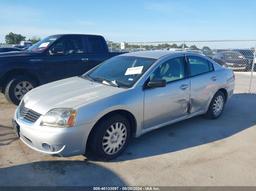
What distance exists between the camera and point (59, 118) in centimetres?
349

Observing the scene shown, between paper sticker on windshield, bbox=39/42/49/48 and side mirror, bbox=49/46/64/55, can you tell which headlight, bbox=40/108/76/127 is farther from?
paper sticker on windshield, bbox=39/42/49/48

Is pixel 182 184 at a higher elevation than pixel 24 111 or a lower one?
lower

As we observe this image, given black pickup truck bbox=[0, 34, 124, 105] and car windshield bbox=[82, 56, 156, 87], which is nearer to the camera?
car windshield bbox=[82, 56, 156, 87]

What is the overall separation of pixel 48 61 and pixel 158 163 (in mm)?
4481

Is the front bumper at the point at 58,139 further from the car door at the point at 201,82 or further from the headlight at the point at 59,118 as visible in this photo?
the car door at the point at 201,82

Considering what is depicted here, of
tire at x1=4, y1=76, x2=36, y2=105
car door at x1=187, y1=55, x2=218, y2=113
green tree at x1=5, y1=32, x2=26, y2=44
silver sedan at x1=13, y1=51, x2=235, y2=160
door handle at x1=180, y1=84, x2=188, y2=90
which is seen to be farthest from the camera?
green tree at x1=5, y1=32, x2=26, y2=44

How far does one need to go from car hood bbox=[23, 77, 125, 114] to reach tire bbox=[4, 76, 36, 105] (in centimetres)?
245

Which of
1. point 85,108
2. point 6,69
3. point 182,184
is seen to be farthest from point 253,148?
point 6,69

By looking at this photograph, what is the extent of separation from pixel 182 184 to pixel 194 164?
59 centimetres

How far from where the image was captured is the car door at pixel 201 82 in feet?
16.8

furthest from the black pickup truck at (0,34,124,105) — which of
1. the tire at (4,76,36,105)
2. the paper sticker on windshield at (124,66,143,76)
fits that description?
the paper sticker on windshield at (124,66,143,76)

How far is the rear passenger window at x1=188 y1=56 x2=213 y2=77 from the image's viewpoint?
5211mm

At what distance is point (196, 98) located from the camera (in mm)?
5180

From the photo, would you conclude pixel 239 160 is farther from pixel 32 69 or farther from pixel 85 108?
pixel 32 69
